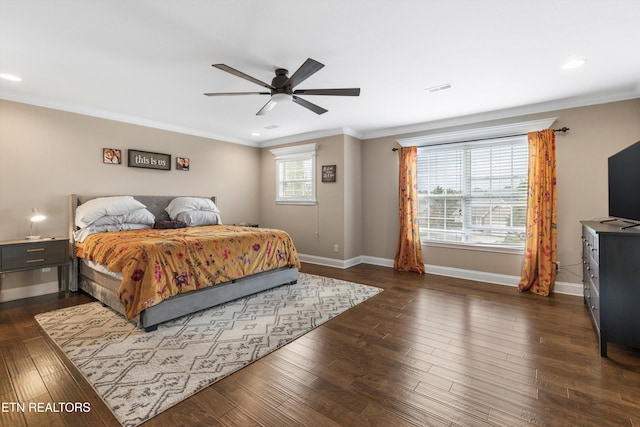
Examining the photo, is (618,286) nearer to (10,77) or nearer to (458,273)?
(458,273)

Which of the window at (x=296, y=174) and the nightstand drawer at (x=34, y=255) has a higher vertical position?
the window at (x=296, y=174)

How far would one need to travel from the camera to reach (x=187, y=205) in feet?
16.0

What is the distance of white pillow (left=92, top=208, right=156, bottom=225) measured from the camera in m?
3.87

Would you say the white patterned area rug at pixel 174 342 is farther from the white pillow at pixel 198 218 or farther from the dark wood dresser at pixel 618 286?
the dark wood dresser at pixel 618 286

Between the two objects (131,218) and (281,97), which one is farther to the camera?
(131,218)

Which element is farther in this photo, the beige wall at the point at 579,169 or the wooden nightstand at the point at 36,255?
the beige wall at the point at 579,169

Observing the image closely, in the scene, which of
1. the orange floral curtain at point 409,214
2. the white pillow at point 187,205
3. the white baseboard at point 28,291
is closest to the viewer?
the white baseboard at point 28,291

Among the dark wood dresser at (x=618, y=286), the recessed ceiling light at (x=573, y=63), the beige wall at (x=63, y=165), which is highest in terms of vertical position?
the recessed ceiling light at (x=573, y=63)

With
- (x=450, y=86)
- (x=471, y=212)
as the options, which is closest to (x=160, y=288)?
(x=450, y=86)

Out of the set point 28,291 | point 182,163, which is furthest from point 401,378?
point 182,163

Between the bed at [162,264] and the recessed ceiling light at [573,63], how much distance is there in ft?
11.7

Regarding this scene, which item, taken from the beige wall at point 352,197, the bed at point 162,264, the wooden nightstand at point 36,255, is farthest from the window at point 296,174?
the wooden nightstand at point 36,255

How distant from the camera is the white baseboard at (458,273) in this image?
152 inches

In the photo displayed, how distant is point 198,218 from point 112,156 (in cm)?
151
